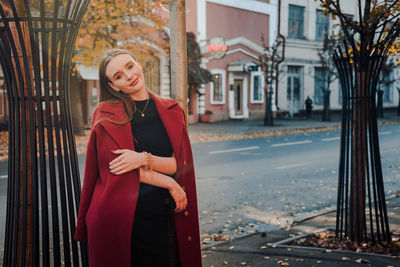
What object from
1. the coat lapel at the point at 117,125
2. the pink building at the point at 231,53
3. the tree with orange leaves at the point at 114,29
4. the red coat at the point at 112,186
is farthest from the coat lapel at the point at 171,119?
the pink building at the point at 231,53

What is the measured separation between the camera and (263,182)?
9523 mm

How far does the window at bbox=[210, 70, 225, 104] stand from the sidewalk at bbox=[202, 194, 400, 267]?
21091 mm

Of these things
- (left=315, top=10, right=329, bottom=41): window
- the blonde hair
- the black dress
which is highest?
(left=315, top=10, right=329, bottom=41): window

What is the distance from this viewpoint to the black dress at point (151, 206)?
2869 millimetres

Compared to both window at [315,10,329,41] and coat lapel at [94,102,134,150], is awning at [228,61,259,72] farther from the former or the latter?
coat lapel at [94,102,134,150]

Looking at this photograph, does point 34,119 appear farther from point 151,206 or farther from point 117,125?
point 151,206

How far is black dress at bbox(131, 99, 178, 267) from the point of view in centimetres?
287

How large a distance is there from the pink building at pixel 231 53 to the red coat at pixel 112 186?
879 inches

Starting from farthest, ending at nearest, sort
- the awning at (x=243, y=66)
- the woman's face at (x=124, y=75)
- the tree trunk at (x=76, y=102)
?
the awning at (x=243, y=66) → the tree trunk at (x=76, y=102) → the woman's face at (x=124, y=75)

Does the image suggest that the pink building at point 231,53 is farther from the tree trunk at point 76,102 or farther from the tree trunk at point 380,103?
the tree trunk at point 76,102

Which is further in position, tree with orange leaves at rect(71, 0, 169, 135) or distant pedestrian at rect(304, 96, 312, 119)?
distant pedestrian at rect(304, 96, 312, 119)

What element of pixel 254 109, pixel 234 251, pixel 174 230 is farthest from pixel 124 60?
pixel 254 109

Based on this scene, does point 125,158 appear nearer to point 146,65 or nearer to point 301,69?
point 146,65

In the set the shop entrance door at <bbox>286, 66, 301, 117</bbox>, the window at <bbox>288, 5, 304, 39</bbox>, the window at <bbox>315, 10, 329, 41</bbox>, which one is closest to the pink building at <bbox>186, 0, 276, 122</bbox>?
the window at <bbox>288, 5, 304, 39</bbox>
